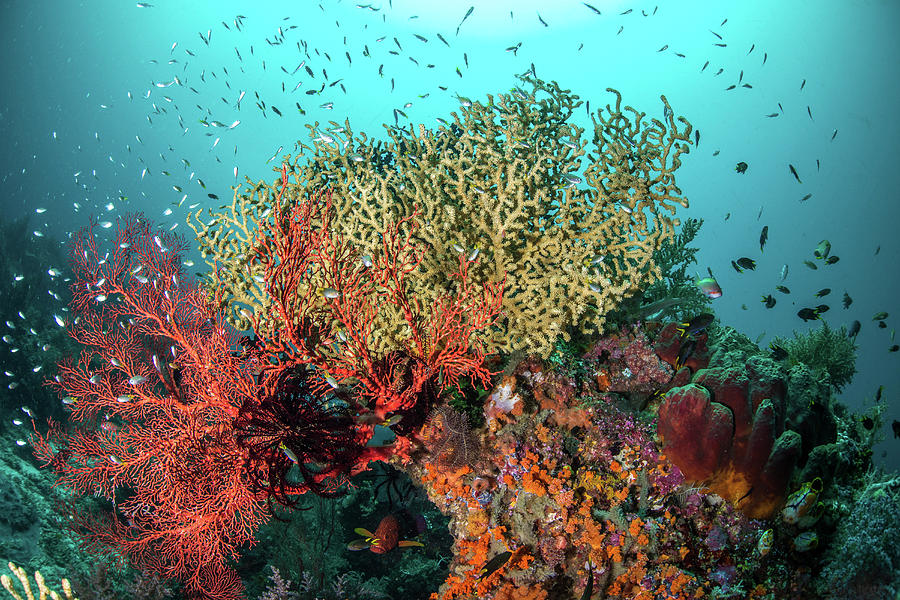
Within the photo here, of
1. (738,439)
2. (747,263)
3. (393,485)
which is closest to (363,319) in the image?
(393,485)

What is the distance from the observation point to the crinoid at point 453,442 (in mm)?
4355

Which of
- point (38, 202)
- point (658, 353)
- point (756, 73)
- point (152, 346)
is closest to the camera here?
point (658, 353)

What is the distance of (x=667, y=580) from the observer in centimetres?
368

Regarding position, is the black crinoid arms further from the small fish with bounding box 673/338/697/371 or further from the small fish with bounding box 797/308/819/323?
the small fish with bounding box 797/308/819/323

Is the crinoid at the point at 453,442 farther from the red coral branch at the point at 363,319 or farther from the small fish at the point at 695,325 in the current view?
Result: the small fish at the point at 695,325

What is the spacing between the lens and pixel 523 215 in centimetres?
459

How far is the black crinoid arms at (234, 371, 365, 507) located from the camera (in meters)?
3.87

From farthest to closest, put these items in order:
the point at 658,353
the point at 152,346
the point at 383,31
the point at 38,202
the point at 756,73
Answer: the point at 756,73 → the point at 383,31 → the point at 38,202 → the point at 152,346 → the point at 658,353

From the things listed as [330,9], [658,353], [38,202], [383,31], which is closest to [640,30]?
[383,31]

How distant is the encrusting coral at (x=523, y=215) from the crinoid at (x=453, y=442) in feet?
3.23

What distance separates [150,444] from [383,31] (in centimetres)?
9730

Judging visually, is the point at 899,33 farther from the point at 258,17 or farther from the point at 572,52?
the point at 258,17

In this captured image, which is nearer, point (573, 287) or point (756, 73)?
point (573, 287)

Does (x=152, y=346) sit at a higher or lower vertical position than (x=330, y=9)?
lower
